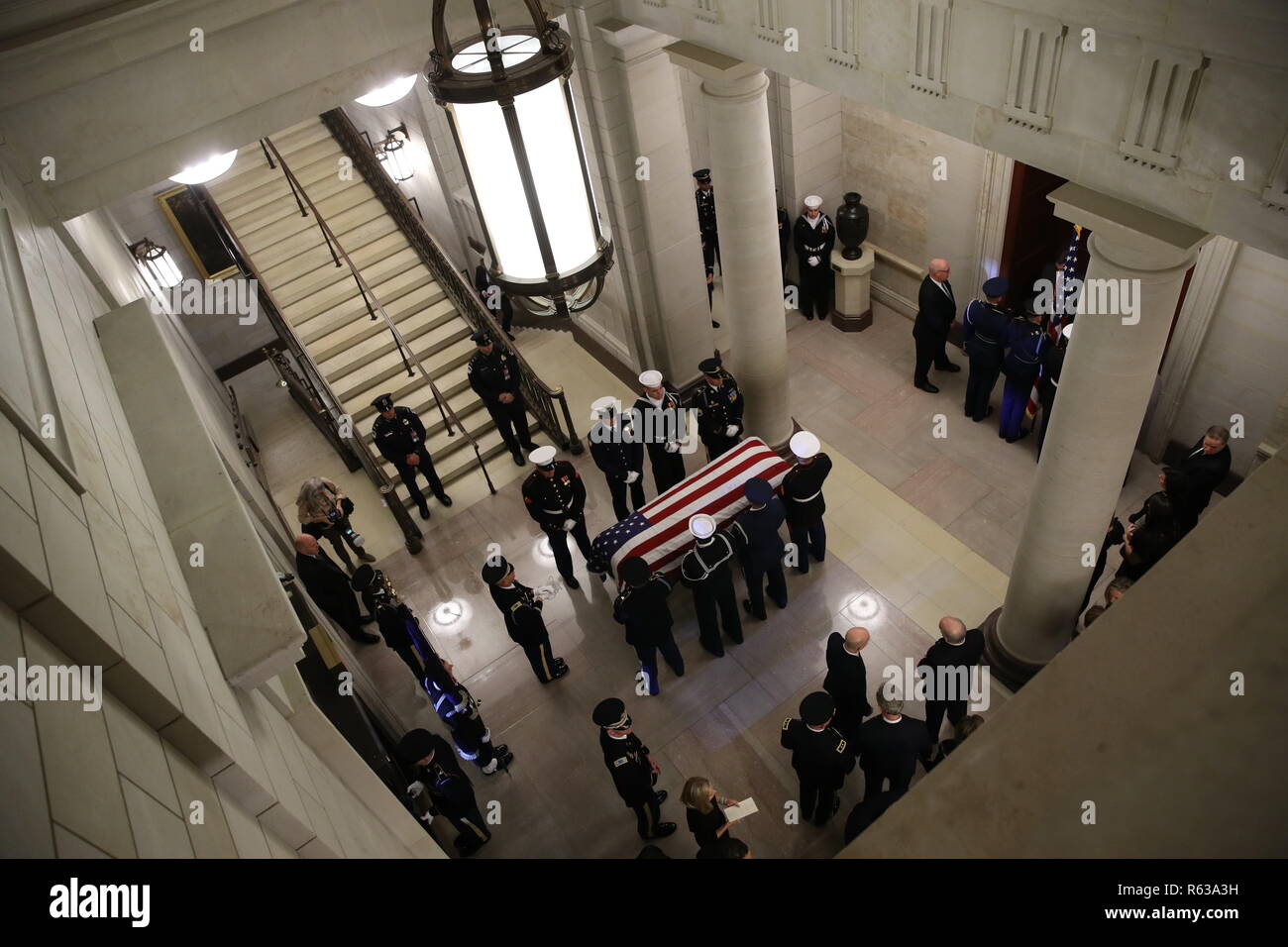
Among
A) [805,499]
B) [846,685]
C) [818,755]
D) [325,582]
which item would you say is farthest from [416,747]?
[805,499]

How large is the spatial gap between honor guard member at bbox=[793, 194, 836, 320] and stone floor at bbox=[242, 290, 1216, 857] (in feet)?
2.41

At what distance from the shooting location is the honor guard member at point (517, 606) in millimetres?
6121

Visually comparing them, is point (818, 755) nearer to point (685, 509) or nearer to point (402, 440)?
point (685, 509)

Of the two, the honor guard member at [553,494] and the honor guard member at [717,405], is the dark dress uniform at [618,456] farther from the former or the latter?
the honor guard member at [717,405]

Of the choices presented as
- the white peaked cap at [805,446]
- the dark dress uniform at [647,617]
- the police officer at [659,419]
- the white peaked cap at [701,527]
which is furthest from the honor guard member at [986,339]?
the dark dress uniform at [647,617]

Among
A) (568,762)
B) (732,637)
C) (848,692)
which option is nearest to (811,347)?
(732,637)

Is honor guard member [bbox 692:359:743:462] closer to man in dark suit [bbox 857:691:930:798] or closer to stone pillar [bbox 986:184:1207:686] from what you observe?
stone pillar [bbox 986:184:1207:686]

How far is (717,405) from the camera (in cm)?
744

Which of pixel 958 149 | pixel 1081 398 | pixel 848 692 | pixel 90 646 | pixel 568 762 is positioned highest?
pixel 90 646

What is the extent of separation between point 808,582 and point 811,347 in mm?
3327

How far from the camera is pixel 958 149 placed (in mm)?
7863

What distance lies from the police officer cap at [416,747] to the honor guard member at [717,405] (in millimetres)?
3644

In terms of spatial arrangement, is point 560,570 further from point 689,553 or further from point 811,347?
point 811,347

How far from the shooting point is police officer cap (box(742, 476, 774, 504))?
623 centimetres
